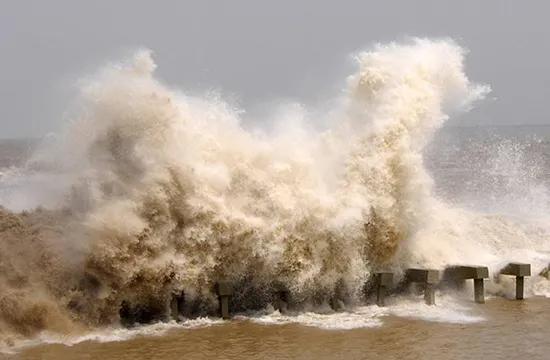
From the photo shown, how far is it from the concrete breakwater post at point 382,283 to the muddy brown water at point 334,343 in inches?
39.4

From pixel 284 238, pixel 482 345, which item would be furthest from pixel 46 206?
pixel 482 345

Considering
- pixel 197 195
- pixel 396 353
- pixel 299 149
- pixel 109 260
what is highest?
pixel 299 149

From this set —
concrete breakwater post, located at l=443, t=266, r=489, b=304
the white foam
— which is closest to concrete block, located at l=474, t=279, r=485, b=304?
concrete breakwater post, located at l=443, t=266, r=489, b=304

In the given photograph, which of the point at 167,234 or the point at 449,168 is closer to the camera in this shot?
the point at 167,234

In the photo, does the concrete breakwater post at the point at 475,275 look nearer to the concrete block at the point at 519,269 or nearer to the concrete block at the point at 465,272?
the concrete block at the point at 465,272

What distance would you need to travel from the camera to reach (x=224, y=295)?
490 inches

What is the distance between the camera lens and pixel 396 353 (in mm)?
10438

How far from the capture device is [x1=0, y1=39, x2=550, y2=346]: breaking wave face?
467 inches

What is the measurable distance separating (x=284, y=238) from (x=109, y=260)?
9.67ft

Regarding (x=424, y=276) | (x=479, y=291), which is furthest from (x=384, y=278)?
(x=479, y=291)

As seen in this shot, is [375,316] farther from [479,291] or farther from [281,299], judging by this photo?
[479,291]

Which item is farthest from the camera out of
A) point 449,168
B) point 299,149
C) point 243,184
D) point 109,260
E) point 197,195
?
point 449,168

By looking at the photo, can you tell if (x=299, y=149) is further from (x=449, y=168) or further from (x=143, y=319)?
(x=449, y=168)

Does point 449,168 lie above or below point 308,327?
above
